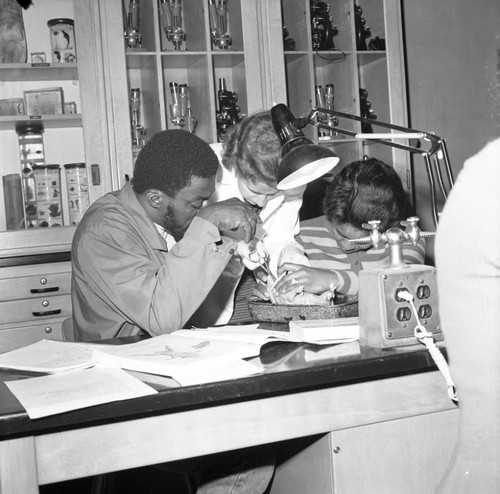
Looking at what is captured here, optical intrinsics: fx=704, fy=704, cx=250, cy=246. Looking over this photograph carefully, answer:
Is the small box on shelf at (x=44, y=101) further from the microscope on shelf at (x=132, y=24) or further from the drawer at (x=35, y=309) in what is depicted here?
the drawer at (x=35, y=309)

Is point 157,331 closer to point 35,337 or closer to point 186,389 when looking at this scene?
point 186,389

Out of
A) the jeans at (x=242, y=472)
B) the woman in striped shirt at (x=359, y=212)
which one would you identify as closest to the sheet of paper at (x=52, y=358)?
the jeans at (x=242, y=472)

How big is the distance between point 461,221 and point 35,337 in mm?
2652

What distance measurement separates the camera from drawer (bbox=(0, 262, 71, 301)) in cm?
292

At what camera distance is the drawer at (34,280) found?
2.92 metres

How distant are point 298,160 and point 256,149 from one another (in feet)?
2.14

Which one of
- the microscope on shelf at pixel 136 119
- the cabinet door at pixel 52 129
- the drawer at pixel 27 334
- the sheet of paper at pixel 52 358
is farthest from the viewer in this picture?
the microscope on shelf at pixel 136 119

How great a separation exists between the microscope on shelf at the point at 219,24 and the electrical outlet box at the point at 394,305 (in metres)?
2.23

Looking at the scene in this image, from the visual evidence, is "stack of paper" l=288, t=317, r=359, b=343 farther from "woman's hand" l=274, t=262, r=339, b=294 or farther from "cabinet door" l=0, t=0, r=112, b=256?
"cabinet door" l=0, t=0, r=112, b=256

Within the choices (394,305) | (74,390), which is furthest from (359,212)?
(74,390)

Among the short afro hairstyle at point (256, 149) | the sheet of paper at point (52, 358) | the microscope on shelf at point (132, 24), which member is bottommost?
the sheet of paper at point (52, 358)

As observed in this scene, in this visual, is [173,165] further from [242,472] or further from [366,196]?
[242,472]

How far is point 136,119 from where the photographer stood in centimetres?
317

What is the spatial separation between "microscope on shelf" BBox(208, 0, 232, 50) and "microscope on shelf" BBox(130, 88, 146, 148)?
0.45m
